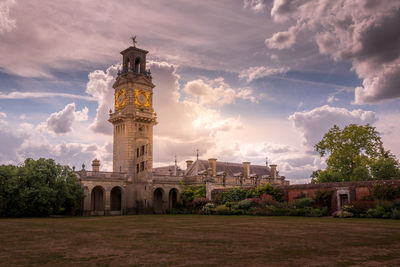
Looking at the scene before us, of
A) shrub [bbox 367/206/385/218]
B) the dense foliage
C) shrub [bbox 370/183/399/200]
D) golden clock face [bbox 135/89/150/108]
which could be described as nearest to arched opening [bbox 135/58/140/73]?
golden clock face [bbox 135/89/150/108]

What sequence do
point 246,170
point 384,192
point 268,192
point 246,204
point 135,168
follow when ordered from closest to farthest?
1. point 384,192
2. point 246,204
3. point 268,192
4. point 135,168
5. point 246,170

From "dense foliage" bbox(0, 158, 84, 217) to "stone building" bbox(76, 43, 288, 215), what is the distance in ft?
22.7

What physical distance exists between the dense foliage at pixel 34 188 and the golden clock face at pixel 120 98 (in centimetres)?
1615

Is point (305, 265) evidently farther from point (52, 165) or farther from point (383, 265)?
point (52, 165)

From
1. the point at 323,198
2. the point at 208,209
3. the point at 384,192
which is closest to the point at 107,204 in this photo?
the point at 208,209

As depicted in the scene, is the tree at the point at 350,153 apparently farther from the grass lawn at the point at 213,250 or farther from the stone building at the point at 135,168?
the grass lawn at the point at 213,250

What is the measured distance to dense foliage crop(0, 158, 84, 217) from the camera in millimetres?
38062

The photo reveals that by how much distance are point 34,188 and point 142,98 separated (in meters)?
22.0

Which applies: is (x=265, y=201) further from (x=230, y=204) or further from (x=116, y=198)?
(x=116, y=198)

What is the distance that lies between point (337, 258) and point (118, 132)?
46.8 m

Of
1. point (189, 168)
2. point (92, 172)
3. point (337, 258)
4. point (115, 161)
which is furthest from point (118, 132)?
point (337, 258)

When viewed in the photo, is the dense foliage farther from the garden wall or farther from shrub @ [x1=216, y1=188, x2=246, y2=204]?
the garden wall

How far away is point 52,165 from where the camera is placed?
4066 centimetres

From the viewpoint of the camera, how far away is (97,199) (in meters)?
51.7
